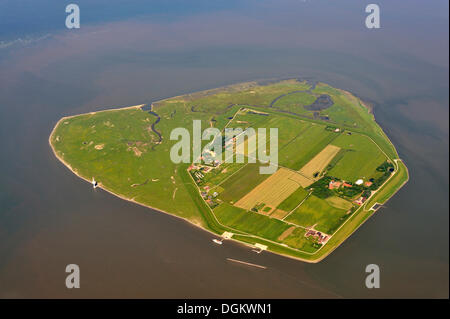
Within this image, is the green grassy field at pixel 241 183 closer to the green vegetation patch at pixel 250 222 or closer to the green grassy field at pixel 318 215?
the green vegetation patch at pixel 250 222

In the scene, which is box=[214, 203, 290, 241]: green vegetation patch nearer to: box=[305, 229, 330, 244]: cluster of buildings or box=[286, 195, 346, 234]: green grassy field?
box=[286, 195, 346, 234]: green grassy field

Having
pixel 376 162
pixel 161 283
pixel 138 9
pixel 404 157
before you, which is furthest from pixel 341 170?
pixel 138 9

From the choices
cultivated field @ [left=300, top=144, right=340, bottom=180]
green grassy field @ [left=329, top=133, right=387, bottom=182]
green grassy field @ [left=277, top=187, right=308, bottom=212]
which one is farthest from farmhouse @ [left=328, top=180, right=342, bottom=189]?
green grassy field @ [left=277, top=187, right=308, bottom=212]

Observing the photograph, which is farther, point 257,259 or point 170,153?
point 170,153

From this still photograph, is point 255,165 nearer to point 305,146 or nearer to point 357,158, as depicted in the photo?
point 305,146

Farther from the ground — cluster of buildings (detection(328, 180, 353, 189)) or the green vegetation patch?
cluster of buildings (detection(328, 180, 353, 189))

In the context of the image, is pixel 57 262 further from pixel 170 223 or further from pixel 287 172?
pixel 287 172

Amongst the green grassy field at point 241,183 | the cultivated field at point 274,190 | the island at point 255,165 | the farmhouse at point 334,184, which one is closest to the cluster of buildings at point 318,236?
A: the island at point 255,165

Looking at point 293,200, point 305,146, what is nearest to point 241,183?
point 293,200
